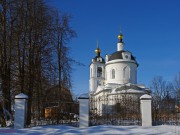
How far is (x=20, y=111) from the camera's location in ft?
43.7

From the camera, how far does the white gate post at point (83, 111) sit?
13.3 m

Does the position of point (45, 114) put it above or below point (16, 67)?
below

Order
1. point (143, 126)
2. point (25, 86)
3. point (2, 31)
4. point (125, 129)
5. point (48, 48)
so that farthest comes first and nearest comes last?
point (48, 48), point (25, 86), point (2, 31), point (143, 126), point (125, 129)

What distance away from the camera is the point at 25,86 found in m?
17.2

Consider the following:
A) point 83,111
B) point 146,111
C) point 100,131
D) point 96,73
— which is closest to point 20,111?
point 83,111

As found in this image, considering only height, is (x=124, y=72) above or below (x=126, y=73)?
above

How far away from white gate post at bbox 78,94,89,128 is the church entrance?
2.22 ft

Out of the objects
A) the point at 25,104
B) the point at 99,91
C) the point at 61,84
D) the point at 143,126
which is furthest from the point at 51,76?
the point at 99,91

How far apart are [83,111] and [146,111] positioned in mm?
2893

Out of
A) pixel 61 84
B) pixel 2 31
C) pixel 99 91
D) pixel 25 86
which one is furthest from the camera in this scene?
pixel 99 91

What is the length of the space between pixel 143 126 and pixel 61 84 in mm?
8589

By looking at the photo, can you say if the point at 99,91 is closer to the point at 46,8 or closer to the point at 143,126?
the point at 46,8

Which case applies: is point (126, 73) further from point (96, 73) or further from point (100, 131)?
point (100, 131)

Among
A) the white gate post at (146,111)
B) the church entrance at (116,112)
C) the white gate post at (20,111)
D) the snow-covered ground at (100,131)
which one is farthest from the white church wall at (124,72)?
the snow-covered ground at (100,131)
